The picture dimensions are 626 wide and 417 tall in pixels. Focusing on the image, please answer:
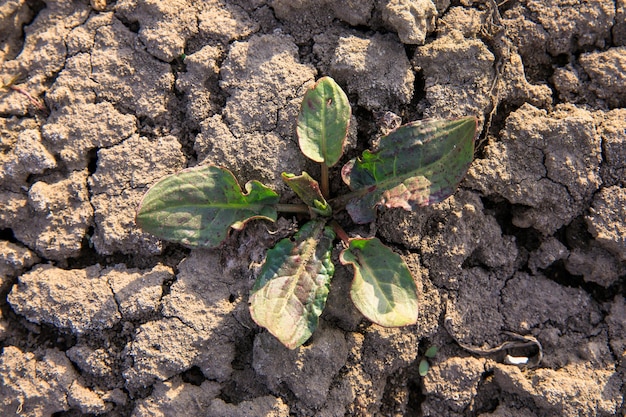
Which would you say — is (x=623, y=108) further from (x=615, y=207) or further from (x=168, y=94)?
(x=168, y=94)

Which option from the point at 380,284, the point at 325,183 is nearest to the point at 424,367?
the point at 380,284

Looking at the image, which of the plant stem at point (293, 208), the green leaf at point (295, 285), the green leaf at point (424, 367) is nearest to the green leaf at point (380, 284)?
the green leaf at point (295, 285)

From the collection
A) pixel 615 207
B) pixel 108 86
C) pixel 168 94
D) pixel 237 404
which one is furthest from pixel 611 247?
pixel 108 86

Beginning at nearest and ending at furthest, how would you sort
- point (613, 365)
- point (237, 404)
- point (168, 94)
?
point (237, 404)
point (613, 365)
point (168, 94)

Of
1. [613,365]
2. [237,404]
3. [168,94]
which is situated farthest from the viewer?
[168,94]

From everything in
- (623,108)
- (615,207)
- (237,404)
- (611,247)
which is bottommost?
(237,404)

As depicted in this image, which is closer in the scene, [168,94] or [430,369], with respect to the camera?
[430,369]

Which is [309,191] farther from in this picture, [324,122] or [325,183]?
[324,122]
